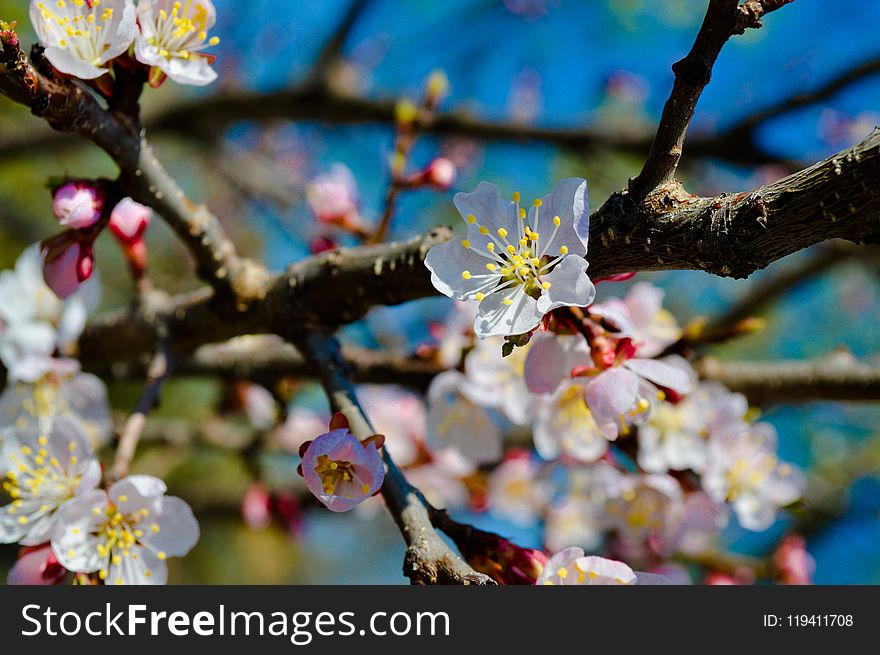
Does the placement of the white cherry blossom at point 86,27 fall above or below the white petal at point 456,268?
above

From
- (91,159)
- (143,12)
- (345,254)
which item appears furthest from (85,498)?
(91,159)

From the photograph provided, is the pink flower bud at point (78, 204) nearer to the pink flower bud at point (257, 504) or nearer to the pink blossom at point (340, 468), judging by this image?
the pink blossom at point (340, 468)

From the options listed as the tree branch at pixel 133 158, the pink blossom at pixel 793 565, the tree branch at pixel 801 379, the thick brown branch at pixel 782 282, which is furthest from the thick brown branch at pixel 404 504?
the thick brown branch at pixel 782 282

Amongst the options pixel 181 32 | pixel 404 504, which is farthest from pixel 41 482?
pixel 181 32

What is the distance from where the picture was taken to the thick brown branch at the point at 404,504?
3.02 ft

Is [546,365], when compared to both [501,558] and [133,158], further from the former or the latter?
[133,158]

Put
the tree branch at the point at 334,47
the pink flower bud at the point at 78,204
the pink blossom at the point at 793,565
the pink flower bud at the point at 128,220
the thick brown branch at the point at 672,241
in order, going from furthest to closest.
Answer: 1. the tree branch at the point at 334,47
2. the pink blossom at the point at 793,565
3. the pink flower bud at the point at 128,220
4. the pink flower bud at the point at 78,204
5. the thick brown branch at the point at 672,241

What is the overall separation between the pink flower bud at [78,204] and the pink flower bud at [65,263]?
0.05 m

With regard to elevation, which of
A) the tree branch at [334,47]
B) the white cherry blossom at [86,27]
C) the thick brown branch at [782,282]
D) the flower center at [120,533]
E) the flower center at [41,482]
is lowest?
the flower center at [120,533]

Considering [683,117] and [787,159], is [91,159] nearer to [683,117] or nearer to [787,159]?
[787,159]

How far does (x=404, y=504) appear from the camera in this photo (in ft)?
3.34

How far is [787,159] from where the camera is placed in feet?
7.71

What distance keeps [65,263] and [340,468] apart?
21.8 inches

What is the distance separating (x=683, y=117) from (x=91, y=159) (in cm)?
405
